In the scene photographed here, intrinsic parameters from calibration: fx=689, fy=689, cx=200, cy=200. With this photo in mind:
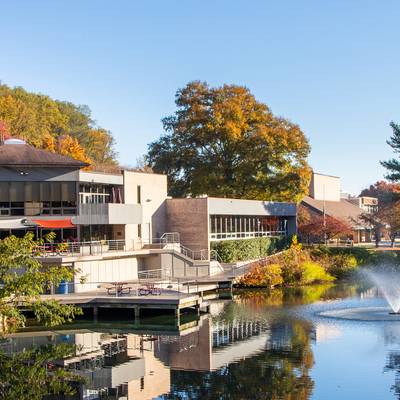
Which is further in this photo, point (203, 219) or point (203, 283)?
point (203, 219)

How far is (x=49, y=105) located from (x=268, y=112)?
42.0 metres

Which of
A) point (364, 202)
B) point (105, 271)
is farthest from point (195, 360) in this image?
point (364, 202)

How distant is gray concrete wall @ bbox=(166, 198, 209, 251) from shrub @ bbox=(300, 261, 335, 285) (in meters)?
8.09

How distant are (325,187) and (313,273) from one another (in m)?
39.8

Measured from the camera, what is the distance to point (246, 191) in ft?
227

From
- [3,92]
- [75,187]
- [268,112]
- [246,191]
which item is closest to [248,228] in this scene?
[246,191]

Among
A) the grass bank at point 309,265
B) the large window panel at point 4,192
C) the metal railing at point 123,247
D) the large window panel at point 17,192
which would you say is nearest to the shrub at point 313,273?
the grass bank at point 309,265

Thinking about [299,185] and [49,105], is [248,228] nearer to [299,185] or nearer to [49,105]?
[299,185]

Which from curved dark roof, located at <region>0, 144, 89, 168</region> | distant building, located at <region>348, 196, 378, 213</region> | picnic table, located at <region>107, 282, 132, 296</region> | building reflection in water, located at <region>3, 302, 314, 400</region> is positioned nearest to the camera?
building reflection in water, located at <region>3, 302, 314, 400</region>

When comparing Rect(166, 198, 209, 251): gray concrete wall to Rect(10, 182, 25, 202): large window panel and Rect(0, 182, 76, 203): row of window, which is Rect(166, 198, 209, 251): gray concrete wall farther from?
Rect(10, 182, 25, 202): large window panel

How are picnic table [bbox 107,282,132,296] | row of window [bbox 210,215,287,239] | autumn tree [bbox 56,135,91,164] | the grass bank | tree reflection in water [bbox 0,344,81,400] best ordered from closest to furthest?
tree reflection in water [bbox 0,344,81,400] → picnic table [bbox 107,282,132,296] → the grass bank → row of window [bbox 210,215,287,239] → autumn tree [bbox 56,135,91,164]

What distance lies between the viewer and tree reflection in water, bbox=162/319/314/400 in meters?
23.9

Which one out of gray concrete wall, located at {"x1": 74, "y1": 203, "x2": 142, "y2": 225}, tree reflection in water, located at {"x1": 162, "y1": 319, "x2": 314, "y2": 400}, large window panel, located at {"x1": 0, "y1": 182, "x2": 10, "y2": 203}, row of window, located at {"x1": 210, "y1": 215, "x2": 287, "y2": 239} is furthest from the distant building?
tree reflection in water, located at {"x1": 162, "y1": 319, "x2": 314, "y2": 400}

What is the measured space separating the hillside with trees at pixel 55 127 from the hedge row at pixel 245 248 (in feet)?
55.0
